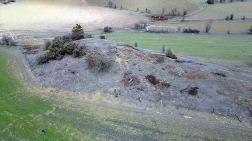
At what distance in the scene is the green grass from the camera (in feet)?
220

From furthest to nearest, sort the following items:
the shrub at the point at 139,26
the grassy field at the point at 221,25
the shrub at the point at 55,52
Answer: the shrub at the point at 139,26 → the grassy field at the point at 221,25 → the shrub at the point at 55,52

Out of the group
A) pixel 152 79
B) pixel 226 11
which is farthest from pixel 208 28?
pixel 152 79

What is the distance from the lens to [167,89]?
45.0 metres

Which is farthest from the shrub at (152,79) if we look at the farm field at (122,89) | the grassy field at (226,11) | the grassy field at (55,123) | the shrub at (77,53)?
the grassy field at (226,11)

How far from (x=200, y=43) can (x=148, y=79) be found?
33364mm

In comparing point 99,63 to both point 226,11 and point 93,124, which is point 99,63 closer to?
point 93,124

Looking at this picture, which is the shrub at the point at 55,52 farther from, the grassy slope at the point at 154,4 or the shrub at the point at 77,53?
the grassy slope at the point at 154,4

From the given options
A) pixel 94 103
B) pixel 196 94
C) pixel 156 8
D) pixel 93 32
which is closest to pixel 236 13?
pixel 156 8

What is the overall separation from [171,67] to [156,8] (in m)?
64.3

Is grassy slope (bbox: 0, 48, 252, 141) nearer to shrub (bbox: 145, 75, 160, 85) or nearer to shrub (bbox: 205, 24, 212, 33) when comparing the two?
shrub (bbox: 145, 75, 160, 85)

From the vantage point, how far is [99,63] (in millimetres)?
48031

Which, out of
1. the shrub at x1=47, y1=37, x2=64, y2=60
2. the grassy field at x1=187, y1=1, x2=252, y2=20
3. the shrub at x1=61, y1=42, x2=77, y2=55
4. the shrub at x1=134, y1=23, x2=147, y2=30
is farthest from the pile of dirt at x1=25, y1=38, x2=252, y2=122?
the grassy field at x1=187, y1=1, x2=252, y2=20

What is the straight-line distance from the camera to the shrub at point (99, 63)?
47.8m

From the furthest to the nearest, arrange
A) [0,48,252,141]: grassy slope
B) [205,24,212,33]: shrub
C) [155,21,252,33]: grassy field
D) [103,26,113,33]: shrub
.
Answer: [155,21,252,33]: grassy field
[205,24,212,33]: shrub
[103,26,113,33]: shrub
[0,48,252,141]: grassy slope
